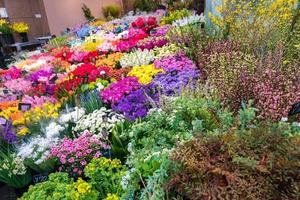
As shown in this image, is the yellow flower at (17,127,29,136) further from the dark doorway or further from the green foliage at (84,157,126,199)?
the dark doorway

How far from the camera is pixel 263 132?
1288mm

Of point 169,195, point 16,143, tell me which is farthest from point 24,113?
point 169,195

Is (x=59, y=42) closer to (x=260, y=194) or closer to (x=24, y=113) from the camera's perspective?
(x=24, y=113)

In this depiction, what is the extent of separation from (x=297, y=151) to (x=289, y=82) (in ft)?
2.93

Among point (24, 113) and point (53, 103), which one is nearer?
point (24, 113)

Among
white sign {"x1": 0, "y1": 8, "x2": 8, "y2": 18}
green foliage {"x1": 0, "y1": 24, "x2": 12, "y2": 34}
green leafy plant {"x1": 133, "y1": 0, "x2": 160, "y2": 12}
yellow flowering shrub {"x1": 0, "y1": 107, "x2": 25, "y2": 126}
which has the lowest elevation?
yellow flowering shrub {"x1": 0, "y1": 107, "x2": 25, "y2": 126}

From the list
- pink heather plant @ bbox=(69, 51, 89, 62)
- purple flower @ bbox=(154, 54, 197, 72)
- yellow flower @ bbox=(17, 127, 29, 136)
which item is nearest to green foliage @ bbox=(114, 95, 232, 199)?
yellow flower @ bbox=(17, 127, 29, 136)

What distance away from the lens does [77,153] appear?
2207mm

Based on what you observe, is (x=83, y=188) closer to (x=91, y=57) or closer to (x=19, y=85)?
(x=19, y=85)

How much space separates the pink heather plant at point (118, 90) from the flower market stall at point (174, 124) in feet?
0.04

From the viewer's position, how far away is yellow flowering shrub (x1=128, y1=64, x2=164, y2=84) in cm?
360

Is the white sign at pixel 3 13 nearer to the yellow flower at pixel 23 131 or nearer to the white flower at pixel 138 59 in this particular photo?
the white flower at pixel 138 59

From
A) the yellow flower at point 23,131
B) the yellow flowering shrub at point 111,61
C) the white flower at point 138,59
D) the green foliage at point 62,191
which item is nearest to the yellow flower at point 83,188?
the green foliage at point 62,191

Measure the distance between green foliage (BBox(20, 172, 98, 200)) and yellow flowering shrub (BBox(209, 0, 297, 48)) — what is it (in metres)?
2.20
